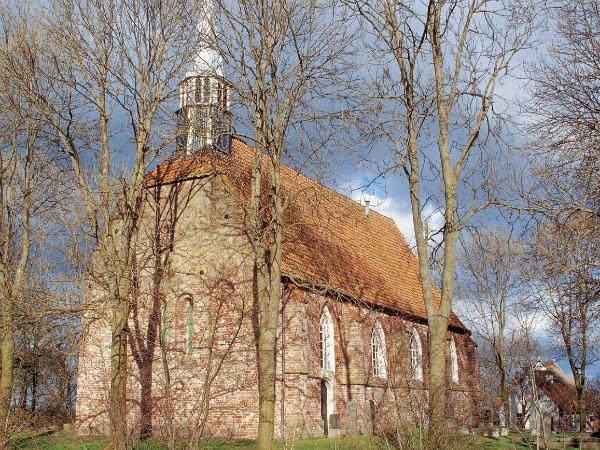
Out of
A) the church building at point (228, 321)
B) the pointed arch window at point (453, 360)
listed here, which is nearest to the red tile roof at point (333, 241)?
the church building at point (228, 321)

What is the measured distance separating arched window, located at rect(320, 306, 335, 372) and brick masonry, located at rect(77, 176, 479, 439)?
8.1 inches

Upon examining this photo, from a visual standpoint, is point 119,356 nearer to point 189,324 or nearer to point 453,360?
point 189,324

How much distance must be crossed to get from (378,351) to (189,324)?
26.4 ft

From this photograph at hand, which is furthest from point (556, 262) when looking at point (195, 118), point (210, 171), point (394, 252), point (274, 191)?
point (394, 252)

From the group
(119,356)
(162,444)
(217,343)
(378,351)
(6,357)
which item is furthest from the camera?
(378,351)

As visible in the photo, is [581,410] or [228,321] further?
[581,410]

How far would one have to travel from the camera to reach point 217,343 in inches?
803

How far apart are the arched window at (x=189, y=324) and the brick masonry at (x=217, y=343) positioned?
72mm

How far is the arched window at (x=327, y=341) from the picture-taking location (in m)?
23.3

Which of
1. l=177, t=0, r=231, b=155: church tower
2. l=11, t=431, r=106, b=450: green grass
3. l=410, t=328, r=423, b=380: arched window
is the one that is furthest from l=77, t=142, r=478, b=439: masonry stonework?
l=410, t=328, r=423, b=380: arched window

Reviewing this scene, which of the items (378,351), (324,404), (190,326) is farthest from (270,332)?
(378,351)

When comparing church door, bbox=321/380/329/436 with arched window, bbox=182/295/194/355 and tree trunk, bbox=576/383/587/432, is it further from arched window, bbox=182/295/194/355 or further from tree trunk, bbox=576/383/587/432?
tree trunk, bbox=576/383/587/432

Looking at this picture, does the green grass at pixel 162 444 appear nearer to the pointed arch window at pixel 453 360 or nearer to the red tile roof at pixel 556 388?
the pointed arch window at pixel 453 360

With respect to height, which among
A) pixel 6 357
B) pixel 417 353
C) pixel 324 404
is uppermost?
pixel 417 353
